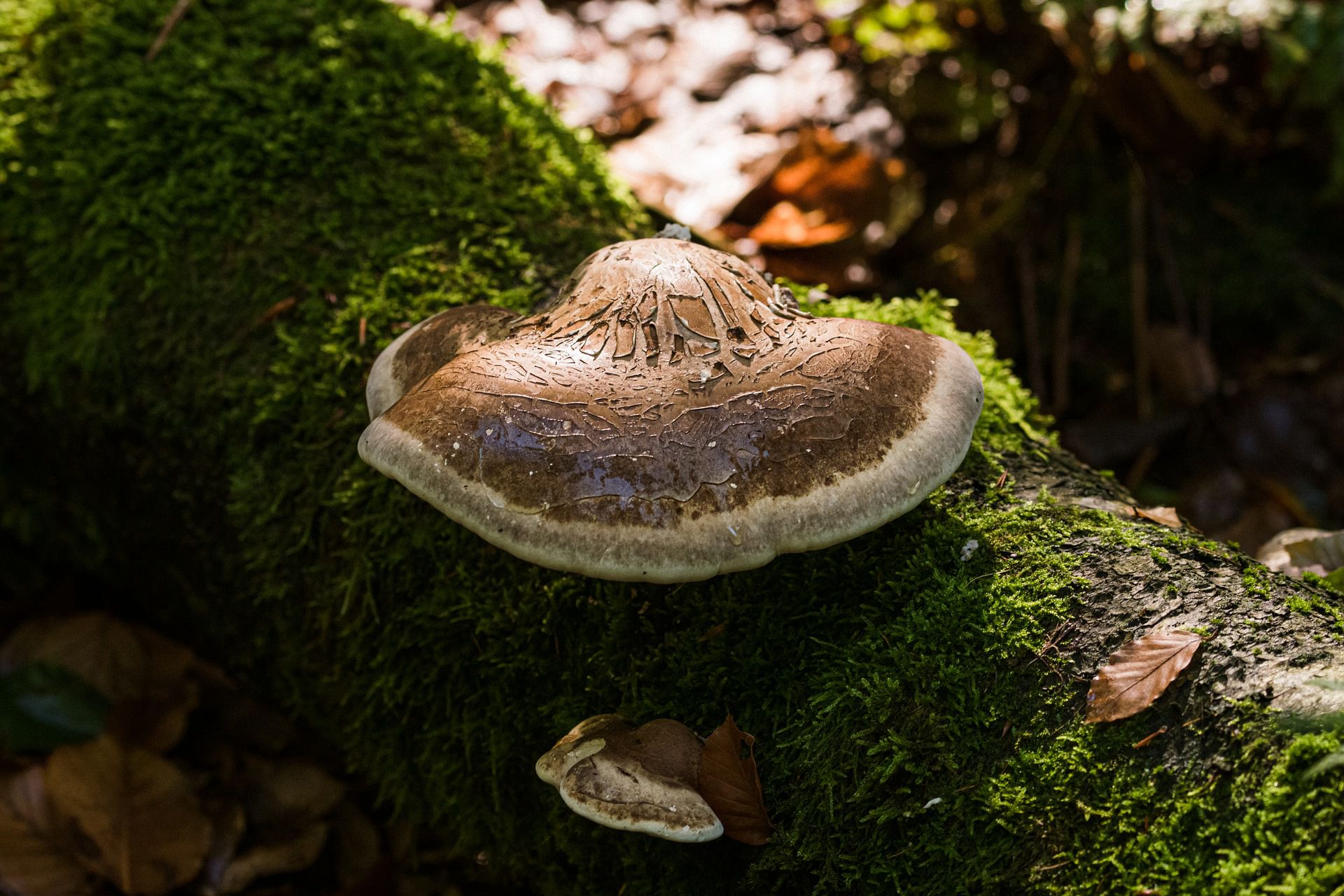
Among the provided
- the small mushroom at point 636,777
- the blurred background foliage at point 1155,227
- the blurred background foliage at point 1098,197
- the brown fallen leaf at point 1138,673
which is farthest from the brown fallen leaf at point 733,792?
the blurred background foliage at point 1155,227

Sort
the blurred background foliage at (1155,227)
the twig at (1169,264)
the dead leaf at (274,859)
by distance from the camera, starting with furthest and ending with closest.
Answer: the twig at (1169,264)
the blurred background foliage at (1155,227)
the dead leaf at (274,859)

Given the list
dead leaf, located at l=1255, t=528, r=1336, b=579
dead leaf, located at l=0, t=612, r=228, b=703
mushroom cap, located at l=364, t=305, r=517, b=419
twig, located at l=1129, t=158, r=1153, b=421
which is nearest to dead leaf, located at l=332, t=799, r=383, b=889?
dead leaf, located at l=0, t=612, r=228, b=703

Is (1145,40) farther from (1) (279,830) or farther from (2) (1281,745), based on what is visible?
(1) (279,830)

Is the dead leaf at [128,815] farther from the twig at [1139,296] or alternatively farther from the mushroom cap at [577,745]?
the twig at [1139,296]

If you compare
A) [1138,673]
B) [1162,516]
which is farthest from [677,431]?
[1162,516]

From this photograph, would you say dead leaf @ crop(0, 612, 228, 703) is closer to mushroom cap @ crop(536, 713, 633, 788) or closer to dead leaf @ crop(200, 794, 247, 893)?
dead leaf @ crop(200, 794, 247, 893)
